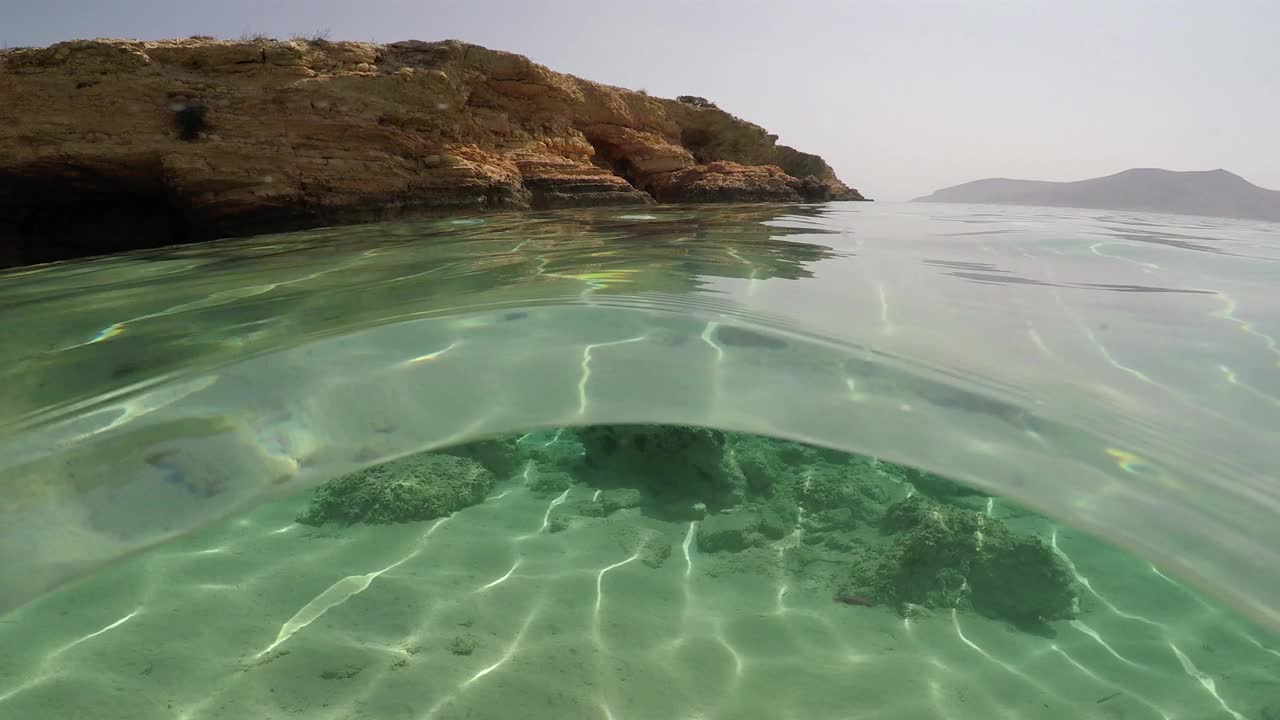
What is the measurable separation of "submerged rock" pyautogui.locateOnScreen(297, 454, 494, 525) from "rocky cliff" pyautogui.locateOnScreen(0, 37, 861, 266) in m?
8.87

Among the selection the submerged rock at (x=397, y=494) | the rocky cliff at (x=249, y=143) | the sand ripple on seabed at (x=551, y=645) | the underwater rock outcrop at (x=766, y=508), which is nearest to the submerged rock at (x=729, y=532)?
the underwater rock outcrop at (x=766, y=508)

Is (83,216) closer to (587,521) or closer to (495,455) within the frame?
(495,455)

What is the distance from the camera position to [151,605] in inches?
69.4

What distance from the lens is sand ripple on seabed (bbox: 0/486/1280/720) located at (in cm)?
151

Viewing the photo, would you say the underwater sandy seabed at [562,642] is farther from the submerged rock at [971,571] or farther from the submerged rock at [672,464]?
the submerged rock at [672,464]

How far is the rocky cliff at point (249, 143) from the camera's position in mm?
8828

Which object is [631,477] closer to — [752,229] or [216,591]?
[216,591]

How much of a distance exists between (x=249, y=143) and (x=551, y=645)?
409 inches

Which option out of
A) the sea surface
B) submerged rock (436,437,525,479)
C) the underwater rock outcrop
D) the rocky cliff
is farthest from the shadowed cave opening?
the underwater rock outcrop

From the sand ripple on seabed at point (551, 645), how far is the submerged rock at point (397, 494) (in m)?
0.14

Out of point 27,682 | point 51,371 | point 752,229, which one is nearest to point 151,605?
point 27,682

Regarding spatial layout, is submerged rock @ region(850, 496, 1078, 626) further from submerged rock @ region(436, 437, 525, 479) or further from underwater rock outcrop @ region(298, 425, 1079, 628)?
submerged rock @ region(436, 437, 525, 479)

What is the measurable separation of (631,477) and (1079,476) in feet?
5.17

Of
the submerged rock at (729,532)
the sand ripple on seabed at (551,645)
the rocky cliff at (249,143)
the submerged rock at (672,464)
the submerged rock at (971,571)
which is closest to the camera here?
the sand ripple on seabed at (551,645)
